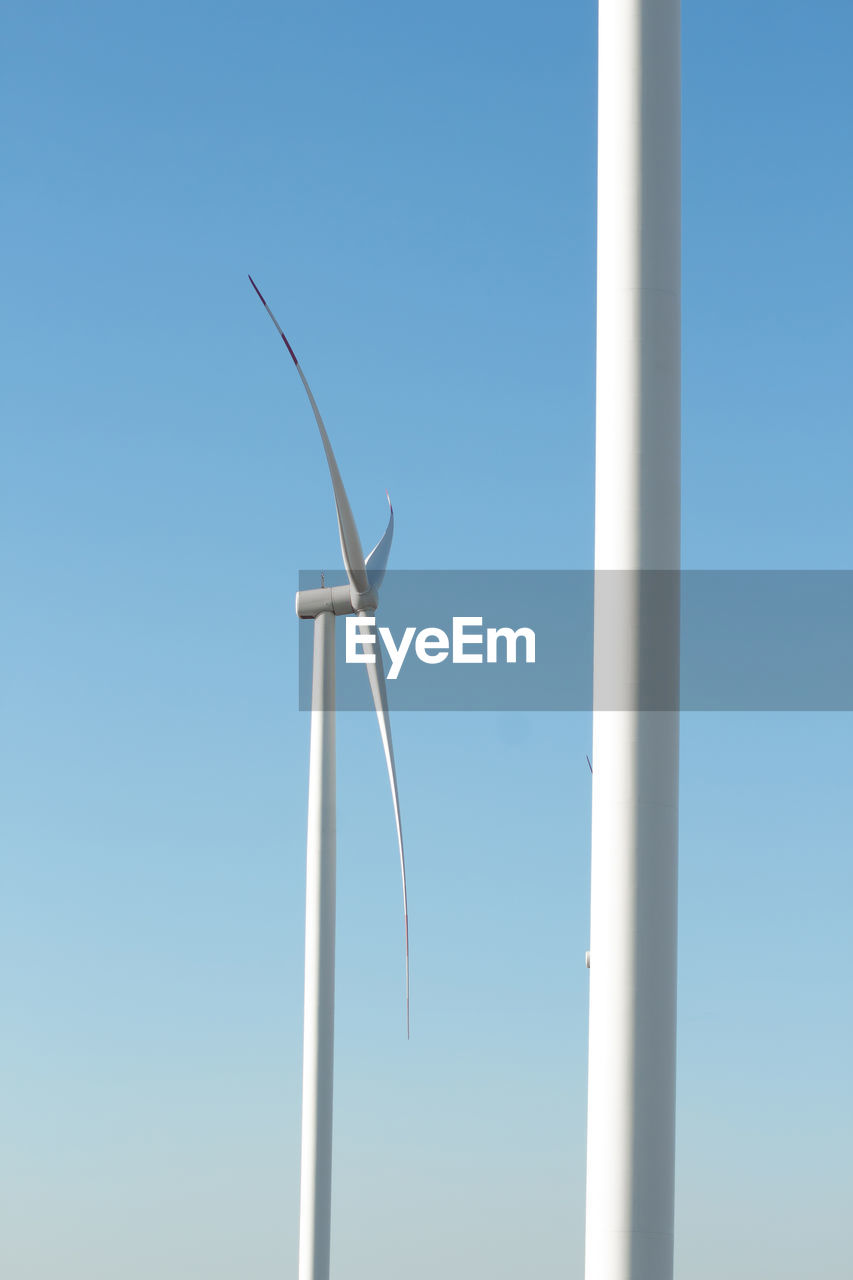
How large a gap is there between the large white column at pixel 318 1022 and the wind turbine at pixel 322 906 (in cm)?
3

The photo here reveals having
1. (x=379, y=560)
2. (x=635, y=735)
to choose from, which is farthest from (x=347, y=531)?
(x=635, y=735)

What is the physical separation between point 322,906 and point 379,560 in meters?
11.9

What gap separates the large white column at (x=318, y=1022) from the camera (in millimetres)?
47812

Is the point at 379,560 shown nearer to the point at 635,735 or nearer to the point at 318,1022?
the point at 318,1022

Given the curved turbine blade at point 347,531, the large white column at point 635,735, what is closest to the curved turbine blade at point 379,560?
the curved turbine blade at point 347,531

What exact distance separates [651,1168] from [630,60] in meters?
12.0

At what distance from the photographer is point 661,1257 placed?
59.9ft

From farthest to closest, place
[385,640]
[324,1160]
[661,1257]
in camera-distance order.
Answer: [385,640] → [324,1160] → [661,1257]

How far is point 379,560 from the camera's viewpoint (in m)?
55.7

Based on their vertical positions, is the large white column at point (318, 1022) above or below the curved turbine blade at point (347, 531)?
below

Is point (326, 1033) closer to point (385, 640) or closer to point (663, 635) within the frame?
point (385, 640)

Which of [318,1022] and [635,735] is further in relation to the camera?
[318,1022]

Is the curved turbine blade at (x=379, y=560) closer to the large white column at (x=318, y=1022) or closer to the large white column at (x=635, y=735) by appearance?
the large white column at (x=318, y=1022)

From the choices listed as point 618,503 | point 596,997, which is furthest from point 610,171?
point 596,997
